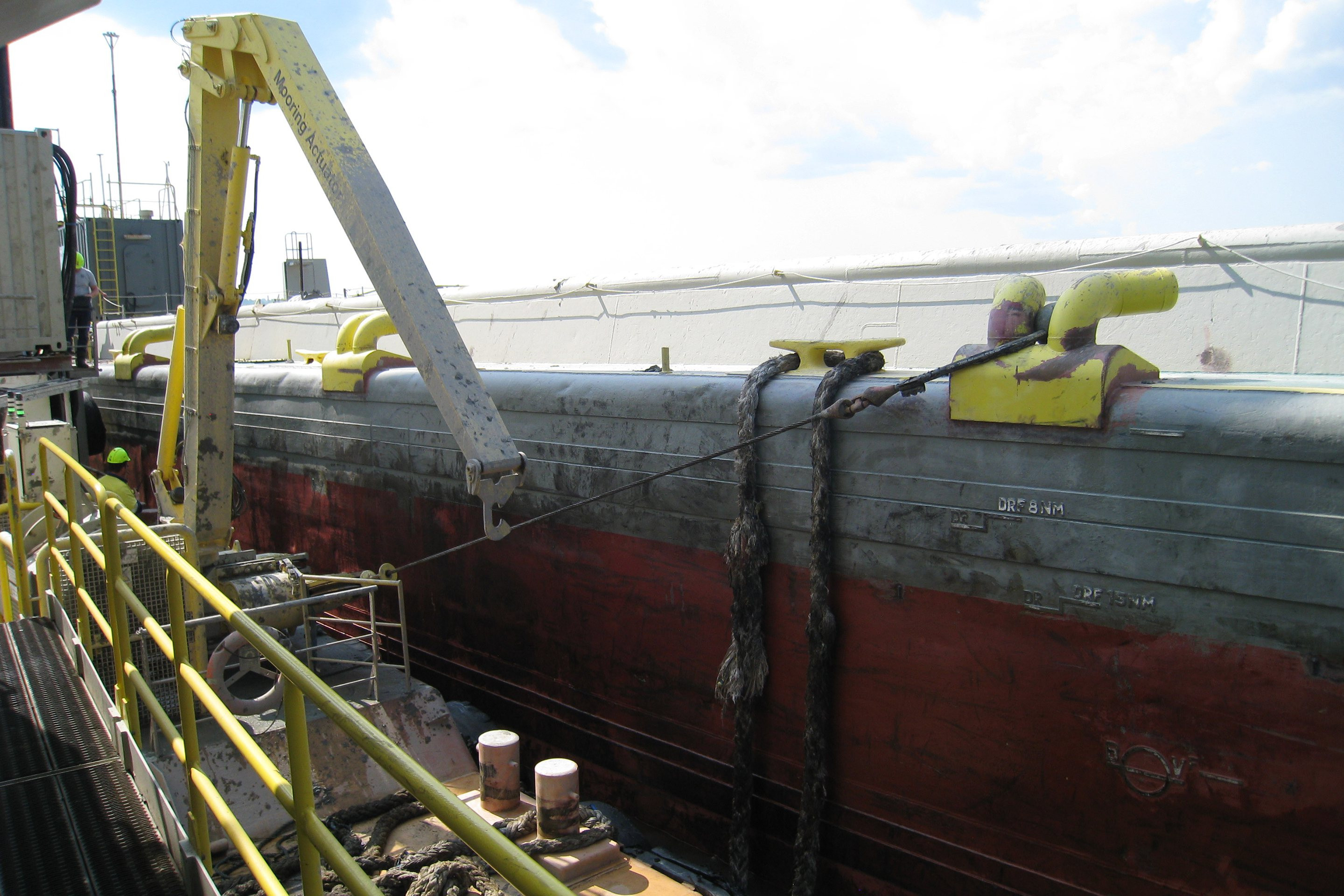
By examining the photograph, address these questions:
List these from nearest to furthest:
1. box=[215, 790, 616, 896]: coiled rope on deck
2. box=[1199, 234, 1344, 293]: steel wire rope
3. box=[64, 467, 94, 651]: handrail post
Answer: box=[64, 467, 94, 651]: handrail post < box=[215, 790, 616, 896]: coiled rope on deck < box=[1199, 234, 1344, 293]: steel wire rope

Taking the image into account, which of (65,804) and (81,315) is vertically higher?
(81,315)

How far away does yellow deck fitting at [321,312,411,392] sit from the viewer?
8.14 metres

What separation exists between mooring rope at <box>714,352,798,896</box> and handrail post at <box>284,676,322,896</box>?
3060mm

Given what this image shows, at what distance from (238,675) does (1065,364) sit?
500cm

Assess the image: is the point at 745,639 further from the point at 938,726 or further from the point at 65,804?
the point at 65,804

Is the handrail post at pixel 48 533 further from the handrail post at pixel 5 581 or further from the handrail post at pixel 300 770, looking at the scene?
the handrail post at pixel 300 770

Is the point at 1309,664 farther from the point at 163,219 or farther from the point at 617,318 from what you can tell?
the point at 163,219

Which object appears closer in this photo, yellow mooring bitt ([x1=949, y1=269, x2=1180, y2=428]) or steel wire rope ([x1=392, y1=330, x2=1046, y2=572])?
yellow mooring bitt ([x1=949, y1=269, x2=1180, y2=428])

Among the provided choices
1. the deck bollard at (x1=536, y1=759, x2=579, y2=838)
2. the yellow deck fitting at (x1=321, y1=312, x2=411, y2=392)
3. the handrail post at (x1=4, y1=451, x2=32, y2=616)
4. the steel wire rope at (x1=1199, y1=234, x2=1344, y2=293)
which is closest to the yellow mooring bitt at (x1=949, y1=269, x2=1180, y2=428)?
the steel wire rope at (x1=1199, y1=234, x2=1344, y2=293)

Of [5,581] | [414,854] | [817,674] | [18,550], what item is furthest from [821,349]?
[5,581]

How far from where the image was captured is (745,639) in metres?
5.04

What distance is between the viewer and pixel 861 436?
4754 mm

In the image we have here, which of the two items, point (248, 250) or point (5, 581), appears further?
point (248, 250)

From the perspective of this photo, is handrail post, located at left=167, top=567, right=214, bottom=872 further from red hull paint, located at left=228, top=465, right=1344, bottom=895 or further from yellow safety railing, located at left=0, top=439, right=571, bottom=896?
red hull paint, located at left=228, top=465, right=1344, bottom=895
